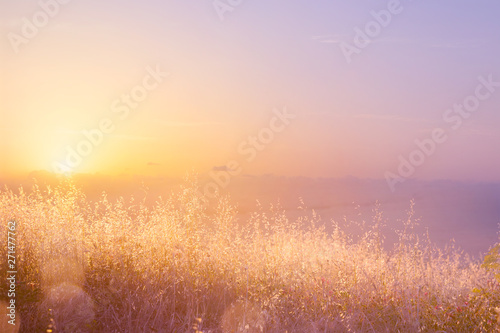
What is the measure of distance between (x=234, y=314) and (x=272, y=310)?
0.49 m

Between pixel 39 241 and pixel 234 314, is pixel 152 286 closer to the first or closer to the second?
pixel 234 314

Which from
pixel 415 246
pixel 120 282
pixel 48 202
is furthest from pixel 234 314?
pixel 48 202

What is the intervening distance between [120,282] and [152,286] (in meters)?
0.41

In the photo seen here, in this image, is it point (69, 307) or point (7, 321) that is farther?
point (69, 307)

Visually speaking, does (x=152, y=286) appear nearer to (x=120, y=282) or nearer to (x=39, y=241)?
(x=120, y=282)

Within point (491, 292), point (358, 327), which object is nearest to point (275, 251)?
point (358, 327)

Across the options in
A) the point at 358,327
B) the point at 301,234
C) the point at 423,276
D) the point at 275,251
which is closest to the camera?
the point at 358,327

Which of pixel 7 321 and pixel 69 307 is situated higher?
pixel 69 307

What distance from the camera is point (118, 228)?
6.18 m

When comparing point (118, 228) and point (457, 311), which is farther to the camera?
point (118, 228)

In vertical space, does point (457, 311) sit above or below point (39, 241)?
below

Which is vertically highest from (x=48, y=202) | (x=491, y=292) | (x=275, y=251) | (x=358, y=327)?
(x=48, y=202)

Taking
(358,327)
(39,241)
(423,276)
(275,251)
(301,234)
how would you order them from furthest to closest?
(301,234)
(275,251)
(423,276)
(39,241)
(358,327)

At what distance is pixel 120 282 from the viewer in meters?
5.36
